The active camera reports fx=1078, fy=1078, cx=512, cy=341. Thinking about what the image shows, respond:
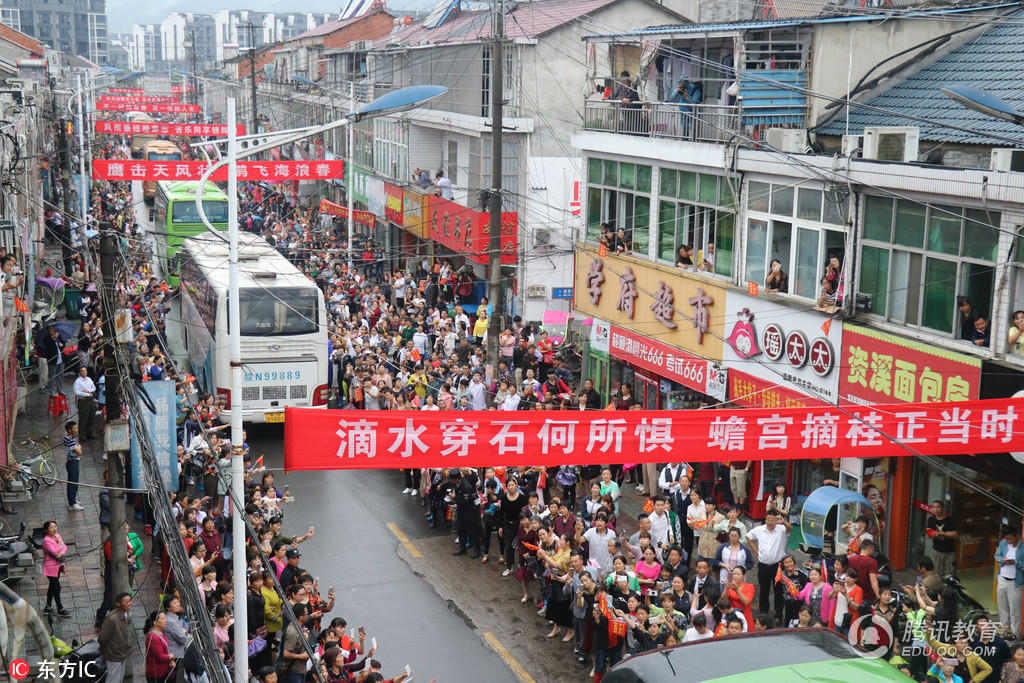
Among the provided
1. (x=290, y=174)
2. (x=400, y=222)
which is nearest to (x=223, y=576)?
(x=290, y=174)

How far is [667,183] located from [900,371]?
7626 mm

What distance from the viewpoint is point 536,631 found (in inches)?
599

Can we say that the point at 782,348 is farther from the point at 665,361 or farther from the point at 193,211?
the point at 193,211

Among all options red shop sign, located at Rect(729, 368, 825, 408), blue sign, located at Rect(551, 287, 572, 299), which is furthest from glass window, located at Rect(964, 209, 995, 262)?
blue sign, located at Rect(551, 287, 572, 299)

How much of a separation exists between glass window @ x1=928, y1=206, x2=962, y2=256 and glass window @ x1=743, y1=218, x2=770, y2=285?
4055 millimetres

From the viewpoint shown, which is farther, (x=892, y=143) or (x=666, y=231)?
(x=666, y=231)

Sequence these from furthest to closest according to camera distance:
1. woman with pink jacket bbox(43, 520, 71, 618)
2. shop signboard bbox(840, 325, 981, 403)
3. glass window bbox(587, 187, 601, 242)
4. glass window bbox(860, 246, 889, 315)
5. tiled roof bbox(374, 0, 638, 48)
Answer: tiled roof bbox(374, 0, 638, 48) → glass window bbox(587, 187, 601, 242) → glass window bbox(860, 246, 889, 315) → shop signboard bbox(840, 325, 981, 403) → woman with pink jacket bbox(43, 520, 71, 618)

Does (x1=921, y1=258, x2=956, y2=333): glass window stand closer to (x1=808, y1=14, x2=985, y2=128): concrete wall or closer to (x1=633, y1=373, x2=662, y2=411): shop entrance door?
(x1=808, y1=14, x2=985, y2=128): concrete wall

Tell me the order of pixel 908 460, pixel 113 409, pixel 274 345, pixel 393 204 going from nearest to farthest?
pixel 113 409
pixel 908 460
pixel 274 345
pixel 393 204

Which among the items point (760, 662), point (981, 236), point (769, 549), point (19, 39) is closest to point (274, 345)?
point (769, 549)

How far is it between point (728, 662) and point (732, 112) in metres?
15.6

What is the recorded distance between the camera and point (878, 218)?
17156mm

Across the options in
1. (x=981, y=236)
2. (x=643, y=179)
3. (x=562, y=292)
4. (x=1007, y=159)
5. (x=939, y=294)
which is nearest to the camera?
(x=1007, y=159)

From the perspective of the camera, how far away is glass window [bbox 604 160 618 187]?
24.3 metres
